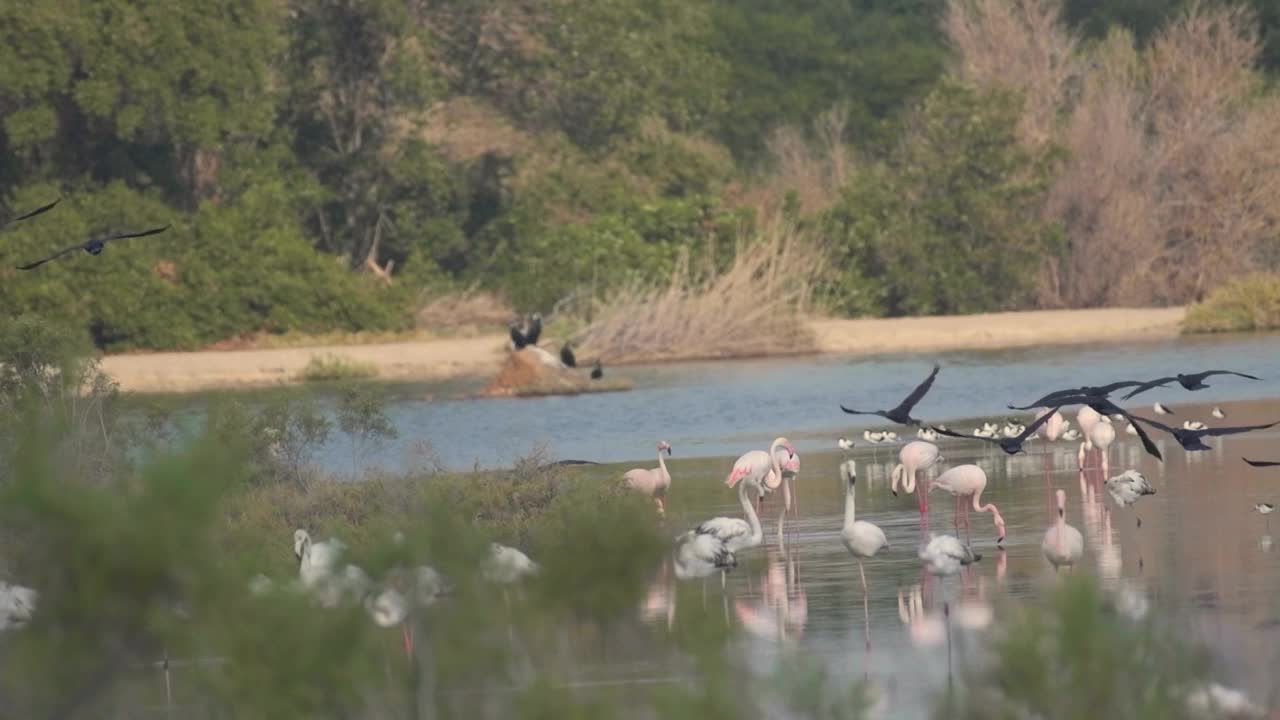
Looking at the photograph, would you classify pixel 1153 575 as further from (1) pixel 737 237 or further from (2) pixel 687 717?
(1) pixel 737 237

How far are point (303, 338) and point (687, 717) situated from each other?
111 feet

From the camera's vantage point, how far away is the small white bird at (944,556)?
1309 cm

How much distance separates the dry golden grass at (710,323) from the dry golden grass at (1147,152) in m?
6.96

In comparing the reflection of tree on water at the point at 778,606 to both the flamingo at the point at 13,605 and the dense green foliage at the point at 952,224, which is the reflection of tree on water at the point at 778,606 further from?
the dense green foliage at the point at 952,224

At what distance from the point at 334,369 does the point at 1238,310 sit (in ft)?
49.0

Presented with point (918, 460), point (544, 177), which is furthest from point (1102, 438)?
point (544, 177)

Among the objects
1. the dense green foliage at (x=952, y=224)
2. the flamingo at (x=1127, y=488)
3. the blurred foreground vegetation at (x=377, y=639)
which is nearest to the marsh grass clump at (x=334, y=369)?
the dense green foliage at (x=952, y=224)

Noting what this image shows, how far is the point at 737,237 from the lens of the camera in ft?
137

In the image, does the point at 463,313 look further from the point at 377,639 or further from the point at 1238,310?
the point at 377,639

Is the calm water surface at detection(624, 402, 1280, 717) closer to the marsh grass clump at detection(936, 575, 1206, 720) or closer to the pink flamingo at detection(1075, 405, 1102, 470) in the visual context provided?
the pink flamingo at detection(1075, 405, 1102, 470)

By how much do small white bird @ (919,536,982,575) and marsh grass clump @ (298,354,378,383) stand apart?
22905 millimetres

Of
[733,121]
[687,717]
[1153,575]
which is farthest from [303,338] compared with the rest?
[687,717]

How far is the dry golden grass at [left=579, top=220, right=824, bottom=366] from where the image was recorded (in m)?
37.2

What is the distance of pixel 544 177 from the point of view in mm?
45156
